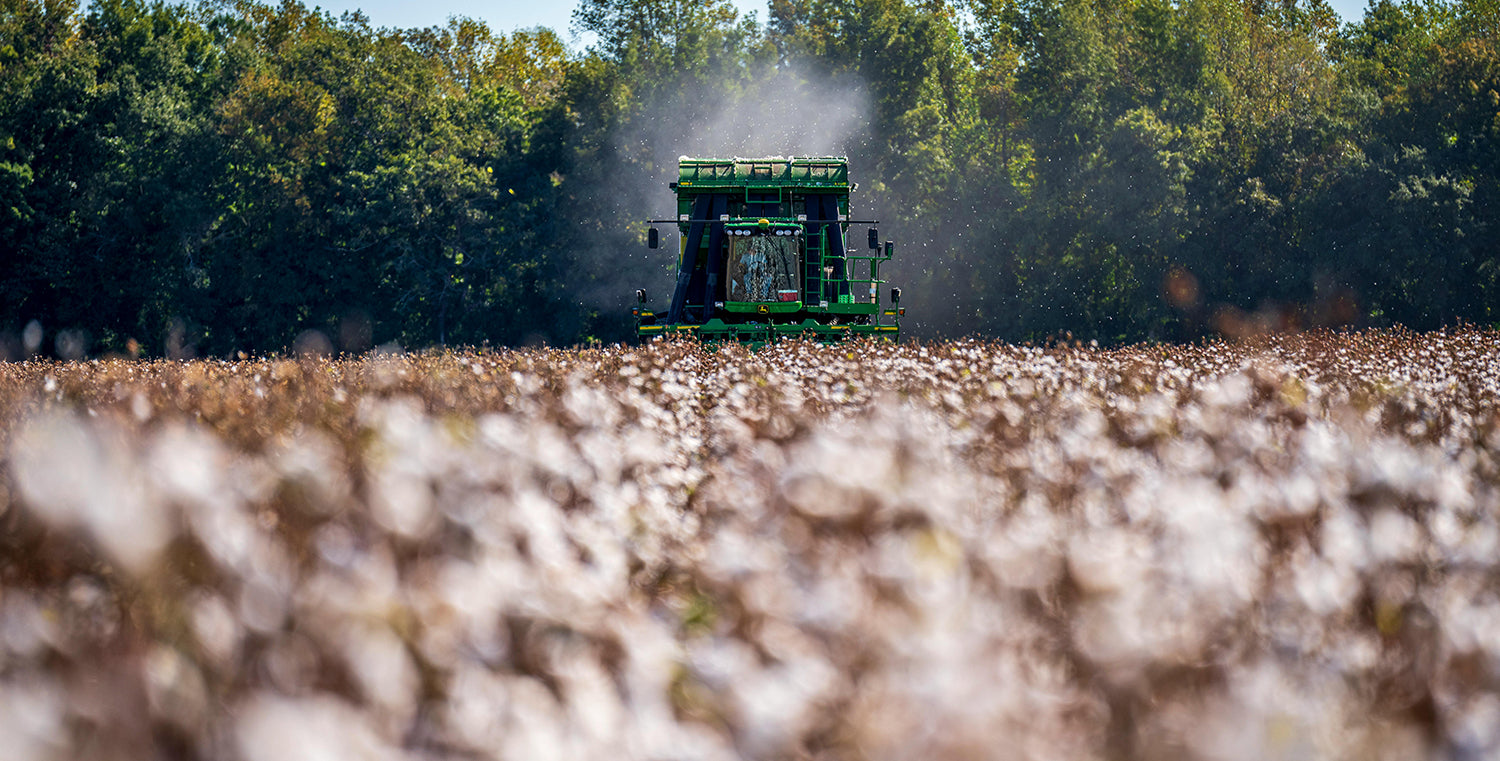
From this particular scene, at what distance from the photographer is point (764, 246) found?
822 inches

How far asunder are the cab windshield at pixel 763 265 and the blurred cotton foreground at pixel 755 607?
16.1 metres

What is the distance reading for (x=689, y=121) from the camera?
46438 mm

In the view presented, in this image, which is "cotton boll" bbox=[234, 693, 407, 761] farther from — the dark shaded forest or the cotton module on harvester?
the dark shaded forest

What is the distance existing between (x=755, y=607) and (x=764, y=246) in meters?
18.2

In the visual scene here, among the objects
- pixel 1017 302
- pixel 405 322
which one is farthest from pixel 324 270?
pixel 1017 302

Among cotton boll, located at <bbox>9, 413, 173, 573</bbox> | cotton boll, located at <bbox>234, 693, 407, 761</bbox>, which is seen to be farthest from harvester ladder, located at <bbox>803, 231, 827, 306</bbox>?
cotton boll, located at <bbox>234, 693, 407, 761</bbox>

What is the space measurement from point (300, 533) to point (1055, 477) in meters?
2.24

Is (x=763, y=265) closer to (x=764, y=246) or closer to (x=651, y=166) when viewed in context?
(x=764, y=246)

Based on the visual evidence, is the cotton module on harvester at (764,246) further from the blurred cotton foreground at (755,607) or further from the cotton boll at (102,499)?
the cotton boll at (102,499)

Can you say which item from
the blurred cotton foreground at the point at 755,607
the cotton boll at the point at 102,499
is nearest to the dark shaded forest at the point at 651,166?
the blurred cotton foreground at the point at 755,607

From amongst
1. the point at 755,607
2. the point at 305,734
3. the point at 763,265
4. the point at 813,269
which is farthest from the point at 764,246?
the point at 305,734

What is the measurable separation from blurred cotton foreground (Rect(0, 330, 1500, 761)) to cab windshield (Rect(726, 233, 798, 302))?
16101 millimetres

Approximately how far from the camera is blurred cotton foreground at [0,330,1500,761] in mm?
2465

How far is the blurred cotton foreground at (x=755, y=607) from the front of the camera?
2.46 m
